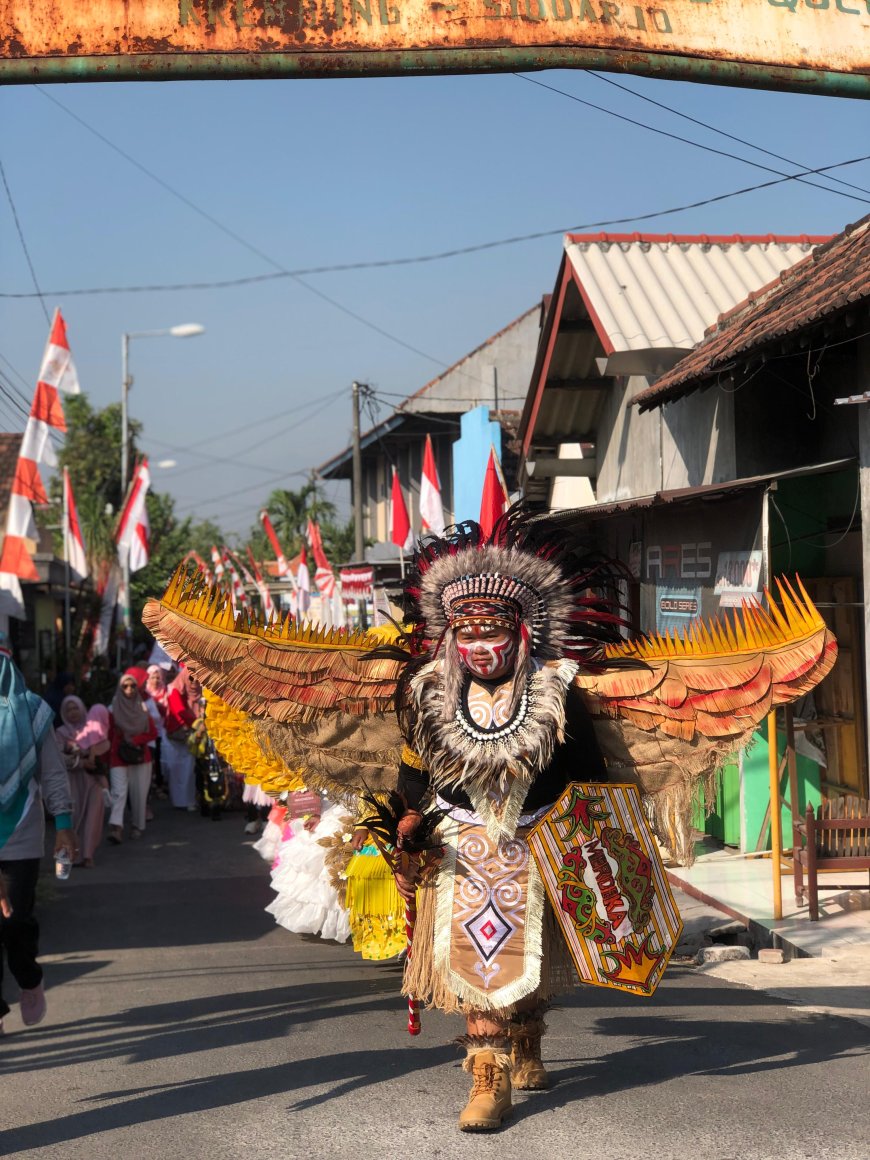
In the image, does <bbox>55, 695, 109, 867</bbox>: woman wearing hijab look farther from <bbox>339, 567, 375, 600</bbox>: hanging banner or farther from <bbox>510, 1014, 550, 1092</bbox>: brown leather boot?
<bbox>339, 567, 375, 600</bbox>: hanging banner

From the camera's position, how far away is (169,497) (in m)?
49.4

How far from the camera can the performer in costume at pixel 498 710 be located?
543cm

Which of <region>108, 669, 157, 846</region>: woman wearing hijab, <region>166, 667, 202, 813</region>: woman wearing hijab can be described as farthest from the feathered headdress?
<region>166, 667, 202, 813</region>: woman wearing hijab

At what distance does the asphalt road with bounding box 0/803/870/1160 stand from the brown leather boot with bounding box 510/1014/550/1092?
0.09m

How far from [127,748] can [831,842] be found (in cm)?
718

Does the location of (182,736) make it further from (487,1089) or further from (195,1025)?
(487,1089)

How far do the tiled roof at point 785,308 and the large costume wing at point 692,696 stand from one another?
331 cm

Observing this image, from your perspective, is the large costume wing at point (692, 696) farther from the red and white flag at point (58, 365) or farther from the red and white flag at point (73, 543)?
the red and white flag at point (73, 543)

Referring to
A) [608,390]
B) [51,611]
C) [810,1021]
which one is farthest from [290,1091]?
[51,611]

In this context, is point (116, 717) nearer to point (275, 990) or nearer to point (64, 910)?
point (64, 910)

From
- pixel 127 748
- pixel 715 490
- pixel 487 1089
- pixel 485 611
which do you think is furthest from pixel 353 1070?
pixel 127 748

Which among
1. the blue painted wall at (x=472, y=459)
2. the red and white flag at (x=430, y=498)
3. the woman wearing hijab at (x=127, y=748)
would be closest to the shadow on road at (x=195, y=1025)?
the woman wearing hijab at (x=127, y=748)

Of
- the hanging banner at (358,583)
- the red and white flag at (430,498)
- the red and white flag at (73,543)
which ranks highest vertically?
the red and white flag at (430,498)

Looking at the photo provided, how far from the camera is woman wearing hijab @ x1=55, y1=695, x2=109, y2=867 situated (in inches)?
497
